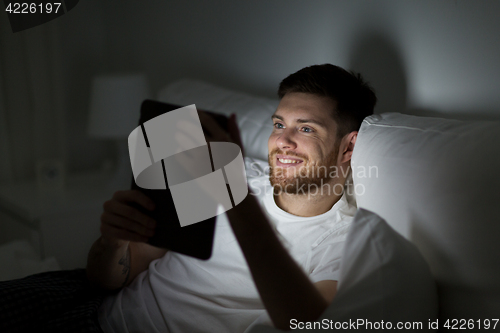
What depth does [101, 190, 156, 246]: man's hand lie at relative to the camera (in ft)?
1.70

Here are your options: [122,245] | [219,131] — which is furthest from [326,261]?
[122,245]

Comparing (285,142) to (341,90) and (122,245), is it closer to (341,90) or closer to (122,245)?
(341,90)

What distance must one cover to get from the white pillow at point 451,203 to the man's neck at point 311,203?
0.41 feet

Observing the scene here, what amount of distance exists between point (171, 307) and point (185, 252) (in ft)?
0.30

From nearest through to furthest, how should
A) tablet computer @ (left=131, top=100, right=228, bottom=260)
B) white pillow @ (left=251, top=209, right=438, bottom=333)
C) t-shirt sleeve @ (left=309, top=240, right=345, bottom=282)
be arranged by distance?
white pillow @ (left=251, top=209, right=438, bottom=333) → t-shirt sleeve @ (left=309, top=240, right=345, bottom=282) → tablet computer @ (left=131, top=100, right=228, bottom=260)

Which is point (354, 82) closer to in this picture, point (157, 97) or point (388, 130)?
point (388, 130)

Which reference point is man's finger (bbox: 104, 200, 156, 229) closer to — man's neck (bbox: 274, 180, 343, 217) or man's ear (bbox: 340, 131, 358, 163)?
man's neck (bbox: 274, 180, 343, 217)

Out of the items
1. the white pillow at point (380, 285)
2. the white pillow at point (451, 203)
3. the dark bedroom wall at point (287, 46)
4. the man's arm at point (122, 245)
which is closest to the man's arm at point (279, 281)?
the white pillow at point (380, 285)

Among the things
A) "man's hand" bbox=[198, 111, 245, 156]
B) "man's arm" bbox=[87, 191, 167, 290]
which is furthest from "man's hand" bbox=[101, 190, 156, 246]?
"man's hand" bbox=[198, 111, 245, 156]

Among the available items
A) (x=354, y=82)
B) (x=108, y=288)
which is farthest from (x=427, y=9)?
(x=108, y=288)

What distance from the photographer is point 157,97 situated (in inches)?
28.0

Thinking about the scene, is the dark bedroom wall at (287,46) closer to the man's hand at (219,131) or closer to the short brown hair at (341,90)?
the short brown hair at (341,90)

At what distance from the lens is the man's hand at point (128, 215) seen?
52 centimetres

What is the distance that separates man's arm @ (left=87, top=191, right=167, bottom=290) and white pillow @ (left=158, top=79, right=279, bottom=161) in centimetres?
21
